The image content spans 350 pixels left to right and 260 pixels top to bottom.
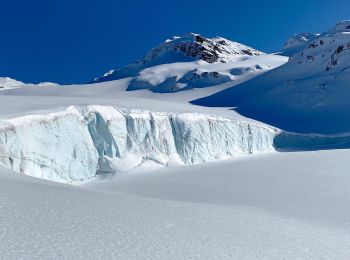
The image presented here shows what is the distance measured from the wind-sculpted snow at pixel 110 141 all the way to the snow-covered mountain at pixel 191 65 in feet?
75.5

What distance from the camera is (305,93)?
33.6 m

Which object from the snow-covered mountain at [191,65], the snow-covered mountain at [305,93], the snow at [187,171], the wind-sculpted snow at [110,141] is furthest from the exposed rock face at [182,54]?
the wind-sculpted snow at [110,141]

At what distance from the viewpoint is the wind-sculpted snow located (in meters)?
14.0

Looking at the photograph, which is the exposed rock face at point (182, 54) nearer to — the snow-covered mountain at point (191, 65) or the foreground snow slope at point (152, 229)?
the snow-covered mountain at point (191, 65)

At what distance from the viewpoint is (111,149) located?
17.0m

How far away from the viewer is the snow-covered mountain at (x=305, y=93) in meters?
29.0

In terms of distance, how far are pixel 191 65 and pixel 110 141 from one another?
134 feet

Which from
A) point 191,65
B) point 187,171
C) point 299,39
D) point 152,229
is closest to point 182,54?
point 191,65

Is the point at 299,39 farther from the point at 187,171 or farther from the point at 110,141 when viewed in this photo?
the point at 110,141

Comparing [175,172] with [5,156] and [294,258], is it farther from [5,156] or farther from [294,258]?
[294,258]

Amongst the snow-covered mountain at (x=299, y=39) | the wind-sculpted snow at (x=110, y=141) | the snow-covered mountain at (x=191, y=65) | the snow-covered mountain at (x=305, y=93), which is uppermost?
the snow-covered mountain at (x=299, y=39)

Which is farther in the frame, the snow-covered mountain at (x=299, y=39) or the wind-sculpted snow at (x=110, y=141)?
the snow-covered mountain at (x=299, y=39)

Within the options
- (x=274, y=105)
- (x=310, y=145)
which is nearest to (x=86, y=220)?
(x=310, y=145)

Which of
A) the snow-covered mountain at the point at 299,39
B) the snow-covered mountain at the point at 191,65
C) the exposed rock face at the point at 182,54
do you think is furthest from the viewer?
the snow-covered mountain at the point at 299,39
